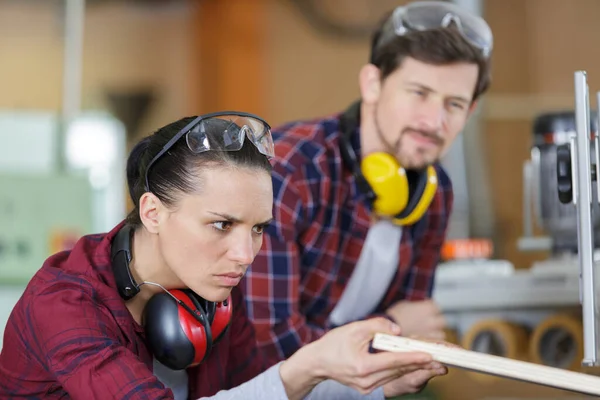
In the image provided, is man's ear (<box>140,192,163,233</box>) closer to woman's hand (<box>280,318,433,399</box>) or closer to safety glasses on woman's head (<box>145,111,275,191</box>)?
safety glasses on woman's head (<box>145,111,275,191</box>)

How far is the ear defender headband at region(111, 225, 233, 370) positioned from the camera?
113 cm

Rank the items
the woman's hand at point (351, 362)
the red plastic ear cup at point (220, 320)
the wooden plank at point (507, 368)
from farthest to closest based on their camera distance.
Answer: the red plastic ear cup at point (220, 320) < the woman's hand at point (351, 362) < the wooden plank at point (507, 368)

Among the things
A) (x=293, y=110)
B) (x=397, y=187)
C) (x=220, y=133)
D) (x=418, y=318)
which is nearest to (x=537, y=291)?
(x=418, y=318)

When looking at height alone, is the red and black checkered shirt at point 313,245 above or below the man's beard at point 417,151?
below

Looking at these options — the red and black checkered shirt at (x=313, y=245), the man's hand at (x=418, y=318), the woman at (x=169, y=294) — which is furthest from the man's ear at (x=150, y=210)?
the man's hand at (x=418, y=318)

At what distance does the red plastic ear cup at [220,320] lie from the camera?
1.20m

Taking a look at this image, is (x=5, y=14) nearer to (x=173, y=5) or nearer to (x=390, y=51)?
(x=173, y=5)

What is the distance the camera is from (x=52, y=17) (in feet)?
20.2

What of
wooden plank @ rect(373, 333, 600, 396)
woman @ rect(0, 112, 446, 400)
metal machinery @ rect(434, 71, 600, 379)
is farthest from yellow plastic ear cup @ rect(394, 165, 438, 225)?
wooden plank @ rect(373, 333, 600, 396)

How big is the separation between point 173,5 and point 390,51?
15.6ft

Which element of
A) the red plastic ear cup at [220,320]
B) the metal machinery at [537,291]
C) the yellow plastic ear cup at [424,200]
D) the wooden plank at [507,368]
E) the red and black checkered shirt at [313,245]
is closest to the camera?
the wooden plank at [507,368]

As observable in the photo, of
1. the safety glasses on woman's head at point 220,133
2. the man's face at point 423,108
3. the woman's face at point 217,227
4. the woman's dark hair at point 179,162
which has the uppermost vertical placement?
the man's face at point 423,108

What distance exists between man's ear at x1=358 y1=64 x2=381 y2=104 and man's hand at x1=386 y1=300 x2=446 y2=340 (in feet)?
1.31

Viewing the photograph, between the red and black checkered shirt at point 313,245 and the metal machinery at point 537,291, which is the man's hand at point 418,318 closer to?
the red and black checkered shirt at point 313,245
